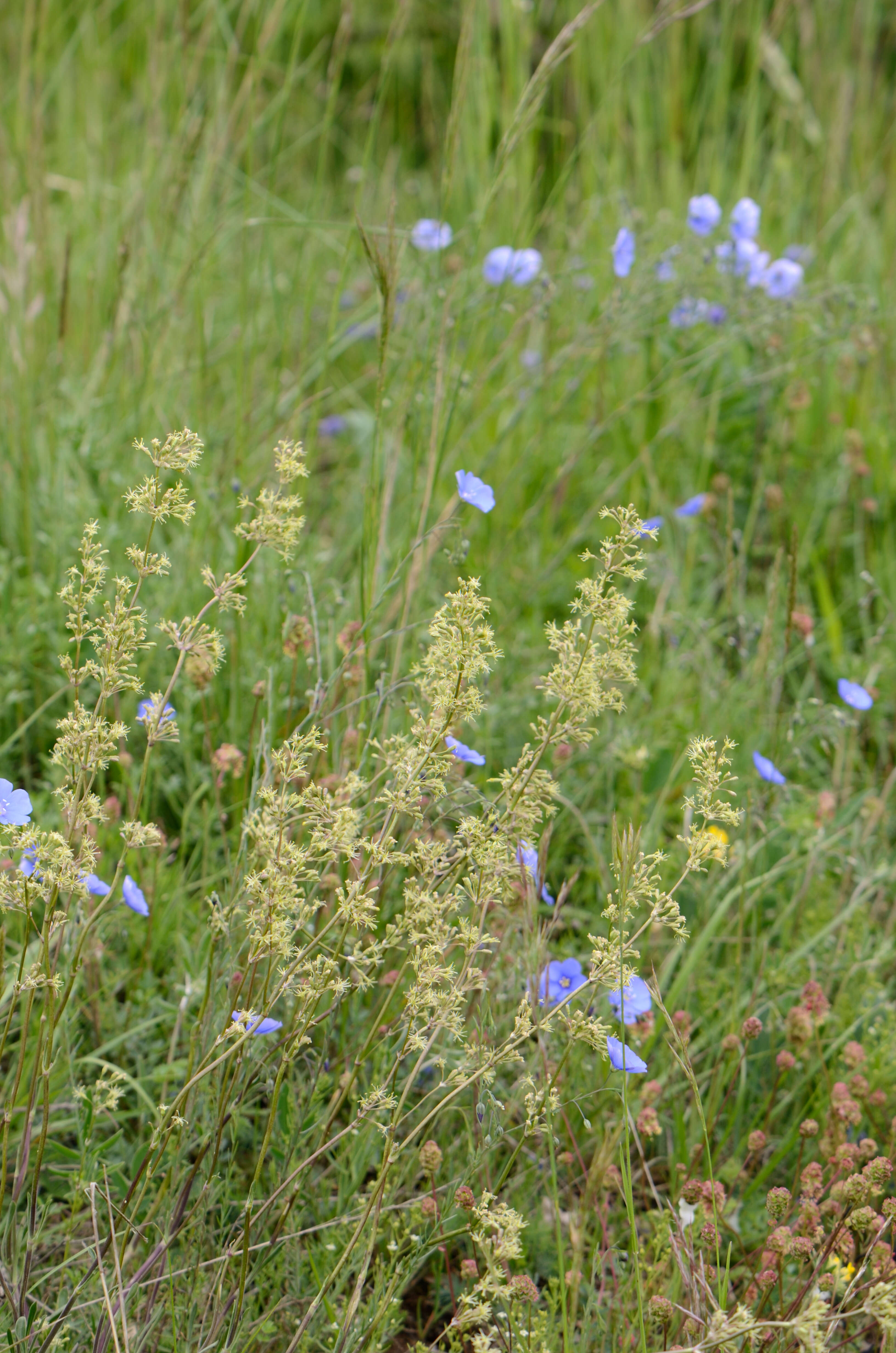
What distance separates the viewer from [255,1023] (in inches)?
41.4

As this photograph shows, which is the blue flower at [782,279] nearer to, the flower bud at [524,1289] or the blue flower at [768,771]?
the blue flower at [768,771]

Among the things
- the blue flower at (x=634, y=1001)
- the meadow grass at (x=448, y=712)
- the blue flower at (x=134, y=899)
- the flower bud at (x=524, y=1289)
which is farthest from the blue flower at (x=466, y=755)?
the flower bud at (x=524, y=1289)

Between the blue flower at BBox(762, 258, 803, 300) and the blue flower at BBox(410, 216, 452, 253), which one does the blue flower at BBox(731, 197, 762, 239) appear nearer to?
the blue flower at BBox(762, 258, 803, 300)

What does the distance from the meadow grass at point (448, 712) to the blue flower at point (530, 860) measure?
0.03 m

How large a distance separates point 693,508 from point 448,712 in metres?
1.69

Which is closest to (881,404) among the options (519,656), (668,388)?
(668,388)

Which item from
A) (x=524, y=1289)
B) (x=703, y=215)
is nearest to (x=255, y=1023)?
(x=524, y=1289)

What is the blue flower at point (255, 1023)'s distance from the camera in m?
1.04

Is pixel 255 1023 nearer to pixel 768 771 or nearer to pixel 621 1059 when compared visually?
pixel 621 1059

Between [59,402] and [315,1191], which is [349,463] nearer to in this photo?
[59,402]

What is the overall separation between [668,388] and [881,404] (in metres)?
0.88

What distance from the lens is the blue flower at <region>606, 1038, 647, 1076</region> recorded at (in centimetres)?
124

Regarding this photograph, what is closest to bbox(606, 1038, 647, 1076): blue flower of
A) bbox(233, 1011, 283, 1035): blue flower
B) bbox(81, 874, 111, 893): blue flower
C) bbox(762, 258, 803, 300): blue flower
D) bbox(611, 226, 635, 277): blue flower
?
bbox(233, 1011, 283, 1035): blue flower

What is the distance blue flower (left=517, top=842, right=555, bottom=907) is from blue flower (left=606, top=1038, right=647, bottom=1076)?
18 cm
